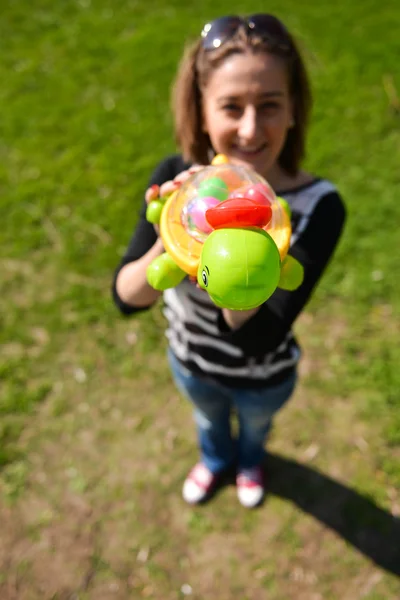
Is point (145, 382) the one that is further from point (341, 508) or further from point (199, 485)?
point (341, 508)

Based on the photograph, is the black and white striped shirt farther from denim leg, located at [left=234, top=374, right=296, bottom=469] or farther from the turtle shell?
the turtle shell

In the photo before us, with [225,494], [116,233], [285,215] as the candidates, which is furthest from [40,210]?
[285,215]

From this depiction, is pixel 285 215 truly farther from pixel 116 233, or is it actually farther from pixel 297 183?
pixel 116 233

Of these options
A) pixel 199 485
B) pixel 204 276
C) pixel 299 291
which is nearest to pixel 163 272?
pixel 204 276

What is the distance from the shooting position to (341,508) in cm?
262

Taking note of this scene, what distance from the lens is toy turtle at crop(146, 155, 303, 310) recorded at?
1.12 metres

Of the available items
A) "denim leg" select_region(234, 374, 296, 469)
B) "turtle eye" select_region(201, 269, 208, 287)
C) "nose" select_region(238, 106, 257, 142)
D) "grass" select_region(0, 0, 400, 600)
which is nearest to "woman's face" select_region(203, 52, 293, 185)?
"nose" select_region(238, 106, 257, 142)

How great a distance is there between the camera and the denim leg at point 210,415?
2.04 metres

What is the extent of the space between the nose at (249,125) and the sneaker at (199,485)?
1743 millimetres

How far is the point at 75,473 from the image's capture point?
2.77 meters

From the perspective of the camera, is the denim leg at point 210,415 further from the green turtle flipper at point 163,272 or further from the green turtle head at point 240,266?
the green turtle head at point 240,266

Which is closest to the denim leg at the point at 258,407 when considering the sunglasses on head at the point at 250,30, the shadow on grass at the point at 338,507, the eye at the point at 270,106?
the shadow on grass at the point at 338,507

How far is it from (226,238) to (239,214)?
0.21ft

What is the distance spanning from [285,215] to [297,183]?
16.4 inches
